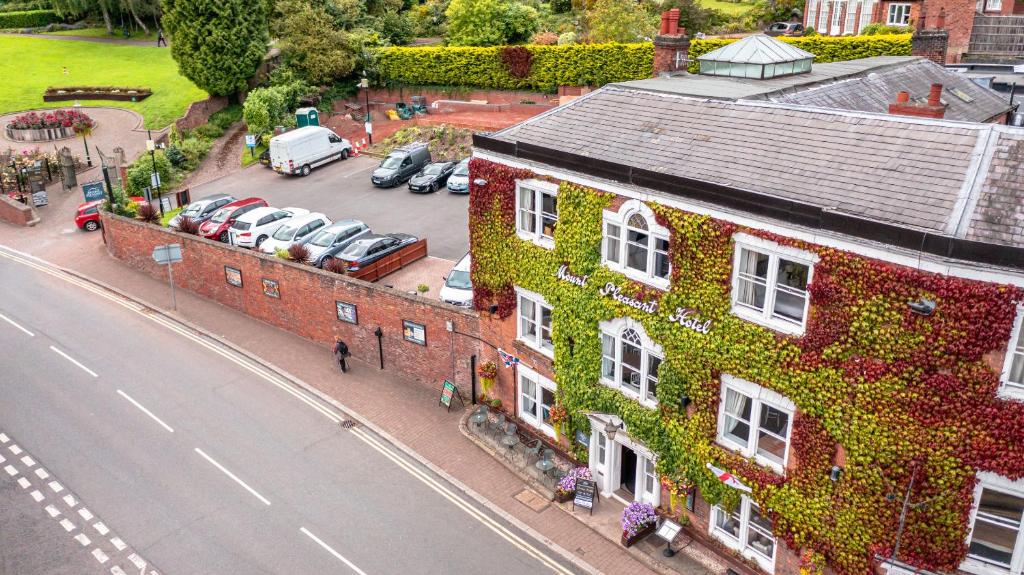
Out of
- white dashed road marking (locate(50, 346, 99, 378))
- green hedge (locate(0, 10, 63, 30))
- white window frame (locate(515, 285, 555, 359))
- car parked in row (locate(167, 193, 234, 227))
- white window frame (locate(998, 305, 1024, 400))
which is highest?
green hedge (locate(0, 10, 63, 30))

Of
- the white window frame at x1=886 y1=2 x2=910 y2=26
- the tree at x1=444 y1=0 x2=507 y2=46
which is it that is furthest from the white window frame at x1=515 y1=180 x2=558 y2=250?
the white window frame at x1=886 y1=2 x2=910 y2=26

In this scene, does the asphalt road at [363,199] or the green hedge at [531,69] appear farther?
the green hedge at [531,69]

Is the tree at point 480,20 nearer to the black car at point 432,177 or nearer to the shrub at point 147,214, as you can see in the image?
the black car at point 432,177

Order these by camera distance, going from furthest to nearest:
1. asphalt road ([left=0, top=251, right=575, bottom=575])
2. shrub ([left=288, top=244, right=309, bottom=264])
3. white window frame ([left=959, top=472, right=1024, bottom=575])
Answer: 1. shrub ([left=288, top=244, right=309, bottom=264])
2. asphalt road ([left=0, top=251, right=575, bottom=575])
3. white window frame ([left=959, top=472, right=1024, bottom=575])

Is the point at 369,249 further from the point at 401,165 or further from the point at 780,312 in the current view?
the point at 780,312

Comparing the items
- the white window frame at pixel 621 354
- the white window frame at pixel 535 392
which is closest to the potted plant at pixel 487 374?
the white window frame at pixel 535 392

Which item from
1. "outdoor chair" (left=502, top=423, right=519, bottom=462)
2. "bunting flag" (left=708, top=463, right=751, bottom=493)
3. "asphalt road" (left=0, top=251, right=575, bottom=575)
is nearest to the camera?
"bunting flag" (left=708, top=463, right=751, bottom=493)

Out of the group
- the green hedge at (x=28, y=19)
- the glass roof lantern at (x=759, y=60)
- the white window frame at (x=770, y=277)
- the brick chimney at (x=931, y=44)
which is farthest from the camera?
the green hedge at (x=28, y=19)

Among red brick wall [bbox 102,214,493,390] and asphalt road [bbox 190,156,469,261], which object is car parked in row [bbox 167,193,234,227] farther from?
asphalt road [bbox 190,156,469,261]

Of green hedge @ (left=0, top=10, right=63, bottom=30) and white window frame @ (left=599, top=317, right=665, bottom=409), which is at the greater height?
green hedge @ (left=0, top=10, right=63, bottom=30)
